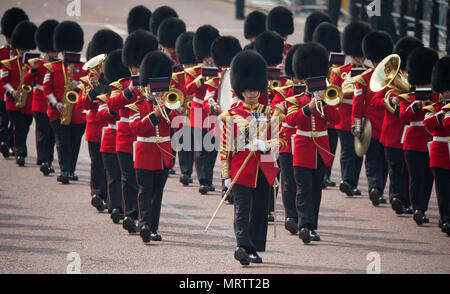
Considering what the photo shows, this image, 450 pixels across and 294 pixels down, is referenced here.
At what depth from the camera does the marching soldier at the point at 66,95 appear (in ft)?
36.6

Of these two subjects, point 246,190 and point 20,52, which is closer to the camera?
point 246,190

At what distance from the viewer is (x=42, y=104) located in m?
12.0

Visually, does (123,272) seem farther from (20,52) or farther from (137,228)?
(20,52)

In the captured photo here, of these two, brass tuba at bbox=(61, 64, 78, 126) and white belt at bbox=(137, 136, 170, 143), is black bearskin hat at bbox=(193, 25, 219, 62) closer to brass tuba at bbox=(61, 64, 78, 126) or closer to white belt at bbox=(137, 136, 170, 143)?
brass tuba at bbox=(61, 64, 78, 126)

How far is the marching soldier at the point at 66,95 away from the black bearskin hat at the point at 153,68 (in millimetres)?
2242

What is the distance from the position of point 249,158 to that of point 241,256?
29.5 inches

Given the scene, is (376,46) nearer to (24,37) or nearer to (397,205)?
(397,205)

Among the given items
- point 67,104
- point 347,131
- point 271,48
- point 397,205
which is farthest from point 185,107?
point 397,205

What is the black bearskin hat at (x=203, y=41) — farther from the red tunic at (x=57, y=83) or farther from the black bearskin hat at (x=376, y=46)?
the black bearskin hat at (x=376, y=46)

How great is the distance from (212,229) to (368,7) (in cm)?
1134

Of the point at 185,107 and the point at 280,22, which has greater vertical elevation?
the point at 280,22
